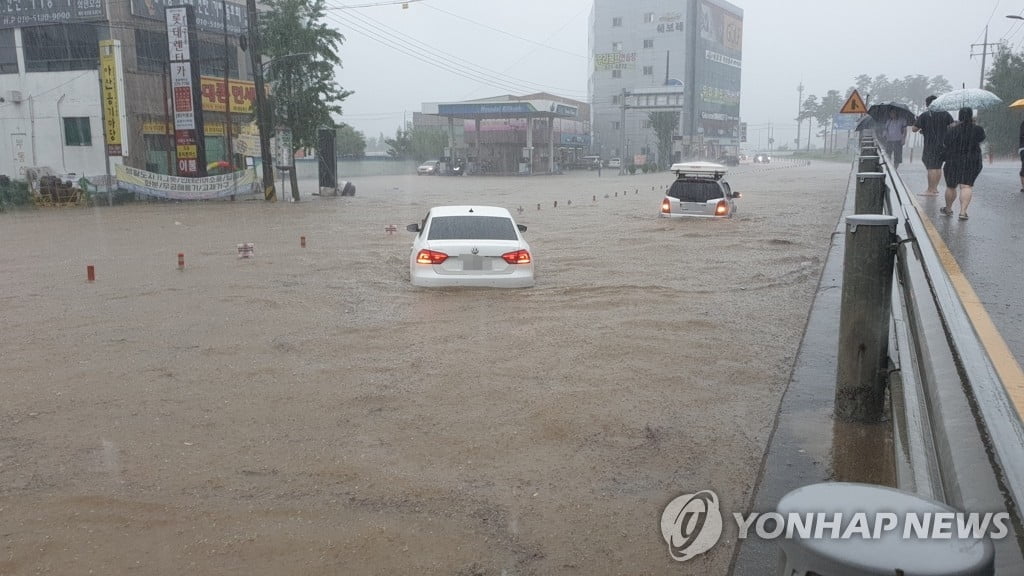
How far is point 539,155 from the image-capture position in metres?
76.6

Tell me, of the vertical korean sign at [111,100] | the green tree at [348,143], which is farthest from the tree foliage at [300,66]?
the green tree at [348,143]

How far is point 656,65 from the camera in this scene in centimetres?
10150

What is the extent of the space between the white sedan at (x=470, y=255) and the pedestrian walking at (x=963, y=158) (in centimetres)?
651

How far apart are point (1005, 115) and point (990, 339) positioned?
43.5 metres

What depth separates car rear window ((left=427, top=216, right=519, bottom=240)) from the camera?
1212 cm

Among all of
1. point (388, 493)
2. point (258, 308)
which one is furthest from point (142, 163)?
point (388, 493)

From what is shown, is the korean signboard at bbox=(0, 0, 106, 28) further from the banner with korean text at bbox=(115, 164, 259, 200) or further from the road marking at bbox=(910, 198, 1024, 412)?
the road marking at bbox=(910, 198, 1024, 412)

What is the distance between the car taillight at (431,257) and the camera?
11.7 meters

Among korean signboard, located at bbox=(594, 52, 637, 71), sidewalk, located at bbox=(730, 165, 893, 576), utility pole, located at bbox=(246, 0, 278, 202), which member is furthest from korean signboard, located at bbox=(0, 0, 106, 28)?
korean signboard, located at bbox=(594, 52, 637, 71)

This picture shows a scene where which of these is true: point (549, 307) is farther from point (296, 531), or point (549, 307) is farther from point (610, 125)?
point (610, 125)

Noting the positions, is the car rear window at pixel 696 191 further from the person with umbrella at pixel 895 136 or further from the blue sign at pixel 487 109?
the blue sign at pixel 487 109

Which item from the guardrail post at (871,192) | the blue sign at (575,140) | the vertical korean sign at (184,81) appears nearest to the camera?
the guardrail post at (871,192)

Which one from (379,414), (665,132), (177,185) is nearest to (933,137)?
(379,414)

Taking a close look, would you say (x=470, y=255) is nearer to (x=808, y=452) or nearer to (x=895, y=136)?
(x=808, y=452)
